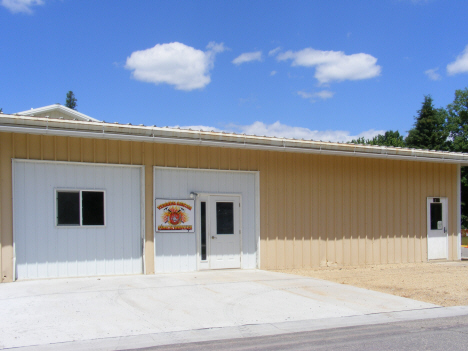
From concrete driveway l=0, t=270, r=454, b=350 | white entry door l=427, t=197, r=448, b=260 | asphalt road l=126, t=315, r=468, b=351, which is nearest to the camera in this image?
asphalt road l=126, t=315, r=468, b=351

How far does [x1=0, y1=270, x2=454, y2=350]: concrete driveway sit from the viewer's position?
22.2 ft

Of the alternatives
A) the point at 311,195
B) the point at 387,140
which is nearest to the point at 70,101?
the point at 387,140

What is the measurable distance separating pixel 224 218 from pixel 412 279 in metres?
5.18

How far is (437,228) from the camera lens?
1680 centimetres

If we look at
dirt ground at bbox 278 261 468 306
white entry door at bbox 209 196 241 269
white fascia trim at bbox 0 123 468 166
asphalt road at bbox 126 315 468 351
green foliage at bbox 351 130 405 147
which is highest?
green foliage at bbox 351 130 405 147

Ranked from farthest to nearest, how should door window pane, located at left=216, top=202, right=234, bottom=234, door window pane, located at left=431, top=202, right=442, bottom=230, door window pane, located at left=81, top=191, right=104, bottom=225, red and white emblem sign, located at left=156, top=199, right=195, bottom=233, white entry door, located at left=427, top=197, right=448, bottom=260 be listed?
door window pane, located at left=431, top=202, right=442, bottom=230, white entry door, located at left=427, top=197, right=448, bottom=260, door window pane, located at left=216, top=202, right=234, bottom=234, red and white emblem sign, located at left=156, top=199, right=195, bottom=233, door window pane, located at left=81, top=191, right=104, bottom=225

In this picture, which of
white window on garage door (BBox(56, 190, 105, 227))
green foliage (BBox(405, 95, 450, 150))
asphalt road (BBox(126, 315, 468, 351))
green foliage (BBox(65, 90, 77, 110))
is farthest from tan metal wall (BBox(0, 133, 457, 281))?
green foliage (BBox(65, 90, 77, 110))

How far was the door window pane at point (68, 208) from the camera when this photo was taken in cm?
1103

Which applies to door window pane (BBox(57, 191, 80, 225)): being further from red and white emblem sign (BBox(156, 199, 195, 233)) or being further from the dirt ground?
the dirt ground

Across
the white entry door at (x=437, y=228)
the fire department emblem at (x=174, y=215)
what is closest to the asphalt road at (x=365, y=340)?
the fire department emblem at (x=174, y=215)

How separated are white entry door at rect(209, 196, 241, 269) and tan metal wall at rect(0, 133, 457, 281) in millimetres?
783

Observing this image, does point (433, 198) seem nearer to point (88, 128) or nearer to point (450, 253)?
point (450, 253)

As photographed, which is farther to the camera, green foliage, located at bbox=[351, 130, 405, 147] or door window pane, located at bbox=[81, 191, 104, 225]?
green foliage, located at bbox=[351, 130, 405, 147]

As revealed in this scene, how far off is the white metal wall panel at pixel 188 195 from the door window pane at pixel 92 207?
54.3 inches
